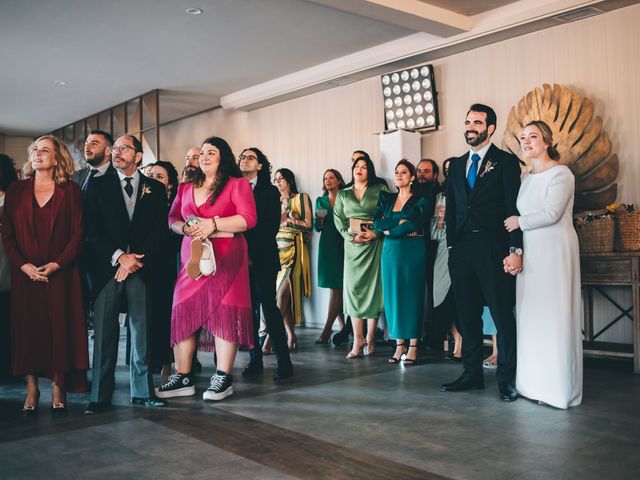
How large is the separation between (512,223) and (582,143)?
2.13 m

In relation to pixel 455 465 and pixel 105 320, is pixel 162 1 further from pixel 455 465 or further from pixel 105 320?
pixel 455 465

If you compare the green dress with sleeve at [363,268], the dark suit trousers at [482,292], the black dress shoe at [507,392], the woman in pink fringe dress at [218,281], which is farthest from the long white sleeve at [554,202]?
the green dress with sleeve at [363,268]

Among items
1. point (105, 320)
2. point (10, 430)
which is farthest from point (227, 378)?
point (10, 430)

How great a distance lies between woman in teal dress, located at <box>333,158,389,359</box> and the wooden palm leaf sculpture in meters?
1.54

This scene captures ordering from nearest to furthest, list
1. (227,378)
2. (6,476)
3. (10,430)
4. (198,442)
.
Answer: (6,476) → (198,442) → (10,430) → (227,378)

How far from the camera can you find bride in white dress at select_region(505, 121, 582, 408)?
11.6ft

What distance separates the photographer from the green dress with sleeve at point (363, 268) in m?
5.65

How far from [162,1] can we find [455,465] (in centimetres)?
454

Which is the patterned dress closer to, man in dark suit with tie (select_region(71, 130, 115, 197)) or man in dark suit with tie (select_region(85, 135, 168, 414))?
man in dark suit with tie (select_region(71, 130, 115, 197))

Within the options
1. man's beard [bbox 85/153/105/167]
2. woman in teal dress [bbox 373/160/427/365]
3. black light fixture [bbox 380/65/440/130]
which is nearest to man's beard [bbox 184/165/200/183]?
man's beard [bbox 85/153/105/167]

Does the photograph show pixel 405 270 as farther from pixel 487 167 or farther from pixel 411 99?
pixel 411 99

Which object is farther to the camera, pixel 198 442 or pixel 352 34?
pixel 352 34

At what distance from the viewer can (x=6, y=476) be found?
2.57 meters

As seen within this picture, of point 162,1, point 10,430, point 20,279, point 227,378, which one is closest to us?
point 10,430
